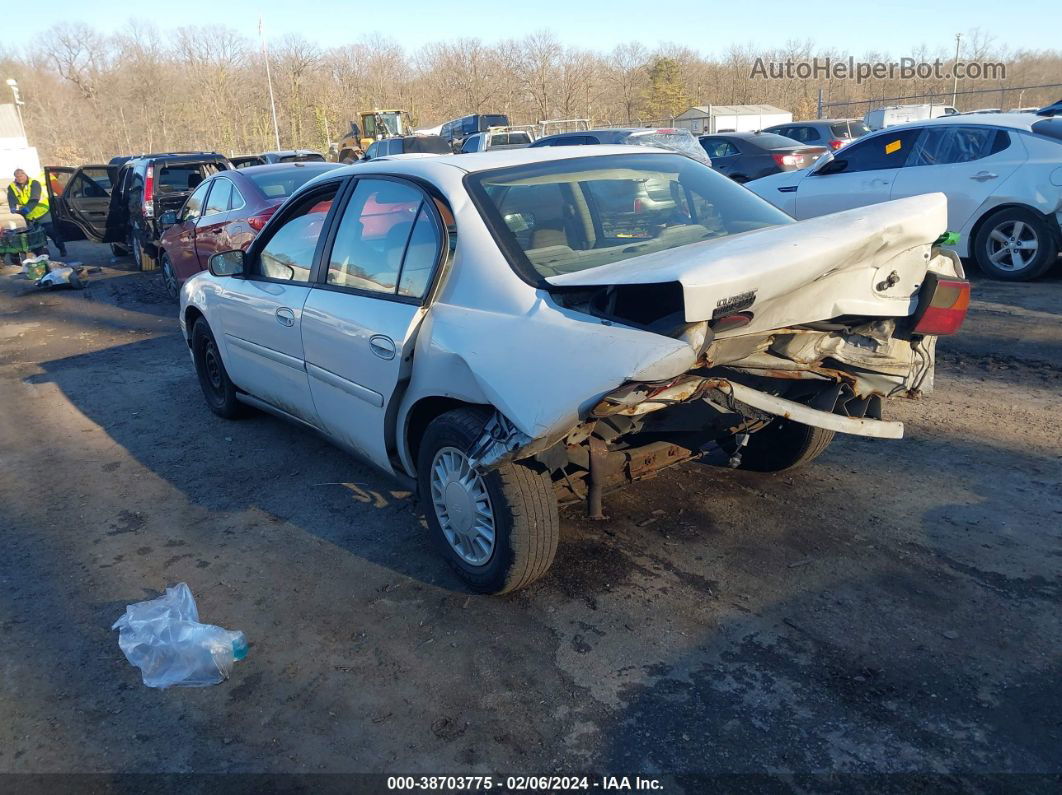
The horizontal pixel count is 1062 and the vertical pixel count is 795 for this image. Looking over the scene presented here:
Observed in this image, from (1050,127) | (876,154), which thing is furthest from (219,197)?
(1050,127)

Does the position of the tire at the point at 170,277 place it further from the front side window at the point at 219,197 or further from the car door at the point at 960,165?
the car door at the point at 960,165

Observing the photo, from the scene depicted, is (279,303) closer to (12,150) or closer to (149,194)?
(149,194)

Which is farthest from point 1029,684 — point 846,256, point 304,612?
point 304,612

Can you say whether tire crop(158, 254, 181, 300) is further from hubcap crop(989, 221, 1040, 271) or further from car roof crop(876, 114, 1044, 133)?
hubcap crop(989, 221, 1040, 271)

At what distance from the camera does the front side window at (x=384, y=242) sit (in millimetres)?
3533

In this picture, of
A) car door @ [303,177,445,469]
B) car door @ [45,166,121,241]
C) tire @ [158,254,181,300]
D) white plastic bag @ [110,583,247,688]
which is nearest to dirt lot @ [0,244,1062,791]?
white plastic bag @ [110,583,247,688]

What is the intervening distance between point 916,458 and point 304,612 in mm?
3261

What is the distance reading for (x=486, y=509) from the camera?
3262mm

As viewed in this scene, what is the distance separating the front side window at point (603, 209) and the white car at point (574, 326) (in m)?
0.01

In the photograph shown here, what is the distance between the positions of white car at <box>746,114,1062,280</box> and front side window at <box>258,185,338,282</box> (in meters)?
4.72

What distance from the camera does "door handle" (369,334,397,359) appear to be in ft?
11.4

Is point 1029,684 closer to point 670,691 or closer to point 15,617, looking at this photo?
point 670,691

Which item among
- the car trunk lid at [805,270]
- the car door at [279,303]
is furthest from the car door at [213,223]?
the car trunk lid at [805,270]

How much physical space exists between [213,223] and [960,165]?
8.10m
